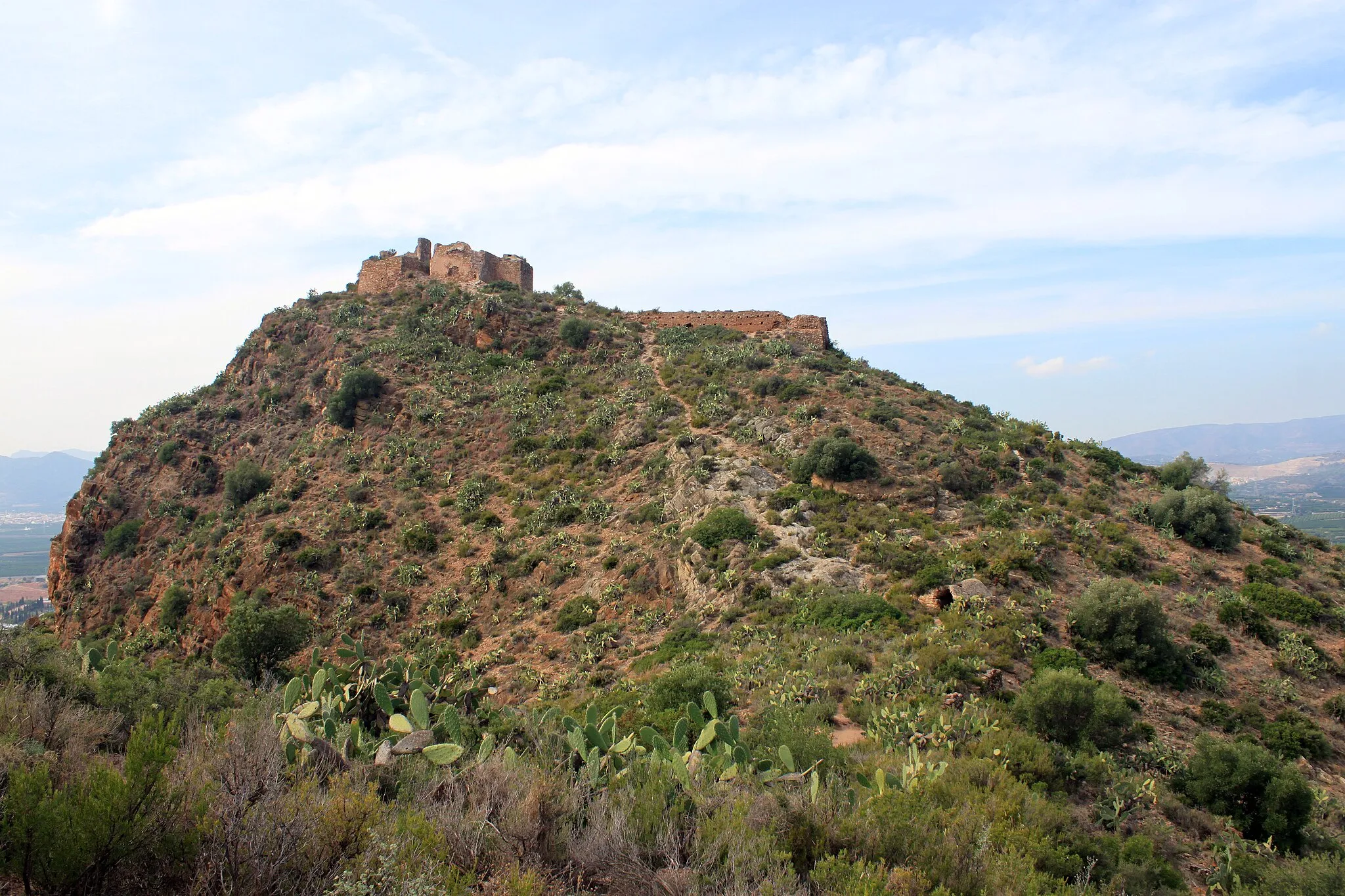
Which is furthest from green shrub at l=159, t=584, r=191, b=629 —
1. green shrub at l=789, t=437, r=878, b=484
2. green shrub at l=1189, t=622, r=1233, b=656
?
green shrub at l=1189, t=622, r=1233, b=656

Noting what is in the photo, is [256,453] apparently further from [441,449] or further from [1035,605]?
[1035,605]

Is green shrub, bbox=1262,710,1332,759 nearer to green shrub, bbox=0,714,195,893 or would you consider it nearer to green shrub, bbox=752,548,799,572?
green shrub, bbox=752,548,799,572

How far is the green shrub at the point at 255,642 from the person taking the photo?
1662cm

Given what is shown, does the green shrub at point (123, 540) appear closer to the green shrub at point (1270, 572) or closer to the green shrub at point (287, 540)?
the green shrub at point (287, 540)

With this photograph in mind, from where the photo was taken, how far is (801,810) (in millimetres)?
5832

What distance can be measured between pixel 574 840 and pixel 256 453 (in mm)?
30991

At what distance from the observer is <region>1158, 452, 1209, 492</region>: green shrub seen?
2273cm

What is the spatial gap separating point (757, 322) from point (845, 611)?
22.9 metres

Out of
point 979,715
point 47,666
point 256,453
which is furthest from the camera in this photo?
point 256,453

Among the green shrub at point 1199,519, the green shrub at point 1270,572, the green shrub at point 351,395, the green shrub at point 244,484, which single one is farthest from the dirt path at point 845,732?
the green shrub at point 351,395

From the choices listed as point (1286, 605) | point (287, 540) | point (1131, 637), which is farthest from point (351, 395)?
point (1286, 605)

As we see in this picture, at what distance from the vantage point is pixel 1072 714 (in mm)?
10438

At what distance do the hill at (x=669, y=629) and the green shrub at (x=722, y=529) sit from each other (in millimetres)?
143

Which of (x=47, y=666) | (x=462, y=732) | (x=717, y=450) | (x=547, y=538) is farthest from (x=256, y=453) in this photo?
(x=462, y=732)
